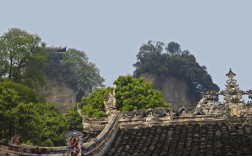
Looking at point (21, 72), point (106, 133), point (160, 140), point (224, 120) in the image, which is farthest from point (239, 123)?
point (21, 72)

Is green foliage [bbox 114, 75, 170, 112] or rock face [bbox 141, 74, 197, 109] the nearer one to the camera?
green foliage [bbox 114, 75, 170, 112]

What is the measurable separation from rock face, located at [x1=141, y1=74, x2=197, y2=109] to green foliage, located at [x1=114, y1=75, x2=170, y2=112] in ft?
87.4

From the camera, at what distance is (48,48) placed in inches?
Result: 2741

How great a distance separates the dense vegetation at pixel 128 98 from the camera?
36.6 metres

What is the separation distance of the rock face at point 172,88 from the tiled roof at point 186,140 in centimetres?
5121

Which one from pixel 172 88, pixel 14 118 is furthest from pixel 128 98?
pixel 172 88

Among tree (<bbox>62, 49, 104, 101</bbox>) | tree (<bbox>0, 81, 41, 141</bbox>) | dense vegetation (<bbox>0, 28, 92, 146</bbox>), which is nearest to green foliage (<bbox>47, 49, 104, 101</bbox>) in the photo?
tree (<bbox>62, 49, 104, 101</bbox>)

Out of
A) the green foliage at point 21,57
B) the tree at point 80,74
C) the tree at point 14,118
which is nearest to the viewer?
the tree at point 14,118

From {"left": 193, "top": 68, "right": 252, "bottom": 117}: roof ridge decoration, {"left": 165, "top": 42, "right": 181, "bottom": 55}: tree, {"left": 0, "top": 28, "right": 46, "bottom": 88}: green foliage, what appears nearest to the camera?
{"left": 193, "top": 68, "right": 252, "bottom": 117}: roof ridge decoration

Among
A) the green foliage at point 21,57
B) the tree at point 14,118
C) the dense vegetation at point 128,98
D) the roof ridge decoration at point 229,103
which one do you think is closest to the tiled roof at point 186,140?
the roof ridge decoration at point 229,103

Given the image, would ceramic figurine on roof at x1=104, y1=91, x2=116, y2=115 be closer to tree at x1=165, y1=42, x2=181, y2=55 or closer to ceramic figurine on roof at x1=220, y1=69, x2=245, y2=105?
ceramic figurine on roof at x1=220, y1=69, x2=245, y2=105

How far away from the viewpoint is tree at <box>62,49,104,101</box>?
65.9 metres

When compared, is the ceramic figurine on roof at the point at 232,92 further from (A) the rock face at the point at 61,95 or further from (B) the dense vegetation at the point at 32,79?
(A) the rock face at the point at 61,95

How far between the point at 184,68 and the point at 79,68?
16078mm
